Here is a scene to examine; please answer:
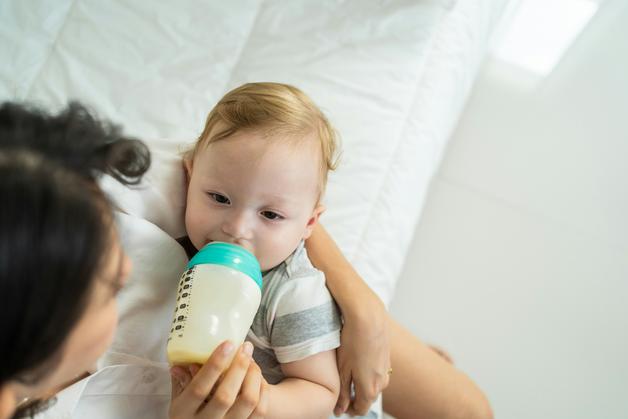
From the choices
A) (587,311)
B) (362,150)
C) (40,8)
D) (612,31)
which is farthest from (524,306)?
(40,8)

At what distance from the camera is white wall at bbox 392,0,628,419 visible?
133 centimetres

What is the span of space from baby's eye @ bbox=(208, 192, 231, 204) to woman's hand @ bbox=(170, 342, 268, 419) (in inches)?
8.5

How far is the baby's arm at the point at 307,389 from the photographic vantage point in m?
0.65

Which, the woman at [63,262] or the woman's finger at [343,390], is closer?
the woman at [63,262]

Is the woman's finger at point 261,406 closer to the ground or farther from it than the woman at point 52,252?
closer to the ground

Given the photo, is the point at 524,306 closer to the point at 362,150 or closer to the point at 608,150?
the point at 608,150

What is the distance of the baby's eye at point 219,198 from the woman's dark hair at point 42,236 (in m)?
0.29

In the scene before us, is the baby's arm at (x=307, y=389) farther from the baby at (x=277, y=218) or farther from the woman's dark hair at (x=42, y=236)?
the woman's dark hair at (x=42, y=236)

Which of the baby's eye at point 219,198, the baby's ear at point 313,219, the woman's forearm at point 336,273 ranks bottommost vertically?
the woman's forearm at point 336,273

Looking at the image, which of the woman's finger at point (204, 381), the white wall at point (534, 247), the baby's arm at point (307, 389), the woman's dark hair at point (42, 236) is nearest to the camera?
the woman's dark hair at point (42, 236)

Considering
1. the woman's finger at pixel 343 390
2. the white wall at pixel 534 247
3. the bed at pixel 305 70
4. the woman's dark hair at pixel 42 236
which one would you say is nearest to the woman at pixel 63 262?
the woman's dark hair at pixel 42 236

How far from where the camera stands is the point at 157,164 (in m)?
0.77

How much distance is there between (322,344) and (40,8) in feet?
2.97

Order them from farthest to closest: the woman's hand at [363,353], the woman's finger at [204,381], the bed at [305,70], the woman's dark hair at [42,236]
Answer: the bed at [305,70] → the woman's hand at [363,353] → the woman's finger at [204,381] → the woman's dark hair at [42,236]
